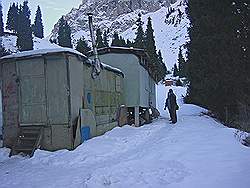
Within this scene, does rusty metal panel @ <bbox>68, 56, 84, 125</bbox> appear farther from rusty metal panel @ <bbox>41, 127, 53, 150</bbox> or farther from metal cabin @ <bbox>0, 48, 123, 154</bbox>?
rusty metal panel @ <bbox>41, 127, 53, 150</bbox>

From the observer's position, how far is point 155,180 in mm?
6059

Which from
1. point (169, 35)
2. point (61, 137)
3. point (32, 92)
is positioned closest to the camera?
point (61, 137)

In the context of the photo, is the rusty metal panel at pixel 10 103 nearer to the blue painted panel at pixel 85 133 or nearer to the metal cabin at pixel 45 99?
the metal cabin at pixel 45 99

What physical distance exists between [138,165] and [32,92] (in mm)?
A: 4603

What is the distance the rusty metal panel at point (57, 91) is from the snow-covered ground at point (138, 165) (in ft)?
3.44

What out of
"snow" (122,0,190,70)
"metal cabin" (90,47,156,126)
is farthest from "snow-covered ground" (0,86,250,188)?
"snow" (122,0,190,70)

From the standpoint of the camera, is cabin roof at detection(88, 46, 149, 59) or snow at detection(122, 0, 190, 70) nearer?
cabin roof at detection(88, 46, 149, 59)

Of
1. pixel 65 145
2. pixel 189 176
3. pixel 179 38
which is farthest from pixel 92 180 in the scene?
pixel 179 38

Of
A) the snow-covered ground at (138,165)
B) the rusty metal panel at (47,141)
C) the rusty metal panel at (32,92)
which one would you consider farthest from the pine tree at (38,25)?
the snow-covered ground at (138,165)

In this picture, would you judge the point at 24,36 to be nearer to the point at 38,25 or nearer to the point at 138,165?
the point at 38,25

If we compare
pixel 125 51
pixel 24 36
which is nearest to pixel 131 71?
pixel 125 51

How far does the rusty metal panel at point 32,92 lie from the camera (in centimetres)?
1032

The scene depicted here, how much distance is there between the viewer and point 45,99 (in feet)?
33.8

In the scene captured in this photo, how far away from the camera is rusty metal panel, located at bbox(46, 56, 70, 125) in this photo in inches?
399
